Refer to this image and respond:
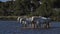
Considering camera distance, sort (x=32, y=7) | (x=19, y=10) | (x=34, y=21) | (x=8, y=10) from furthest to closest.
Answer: (x=8, y=10) → (x=32, y=7) → (x=19, y=10) → (x=34, y=21)

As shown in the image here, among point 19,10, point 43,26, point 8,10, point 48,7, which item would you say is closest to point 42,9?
point 48,7

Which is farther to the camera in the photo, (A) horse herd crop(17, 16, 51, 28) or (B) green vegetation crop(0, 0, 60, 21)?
(B) green vegetation crop(0, 0, 60, 21)

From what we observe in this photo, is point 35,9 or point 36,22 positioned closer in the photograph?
point 36,22

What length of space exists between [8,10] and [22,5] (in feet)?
21.5

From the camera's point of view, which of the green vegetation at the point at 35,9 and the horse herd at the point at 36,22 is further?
the green vegetation at the point at 35,9

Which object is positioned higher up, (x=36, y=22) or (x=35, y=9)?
(x=36, y=22)

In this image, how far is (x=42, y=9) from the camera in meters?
39.9

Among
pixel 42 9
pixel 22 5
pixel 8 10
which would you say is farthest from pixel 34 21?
pixel 8 10

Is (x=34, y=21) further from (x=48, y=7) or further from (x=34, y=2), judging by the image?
(x=34, y=2)

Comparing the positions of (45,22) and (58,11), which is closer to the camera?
(45,22)

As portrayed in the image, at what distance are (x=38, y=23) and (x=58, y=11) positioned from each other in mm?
21144

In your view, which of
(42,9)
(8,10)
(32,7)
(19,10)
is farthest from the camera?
(8,10)

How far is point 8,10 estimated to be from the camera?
170 ft

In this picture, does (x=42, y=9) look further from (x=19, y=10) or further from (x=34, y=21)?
(x=34, y=21)
